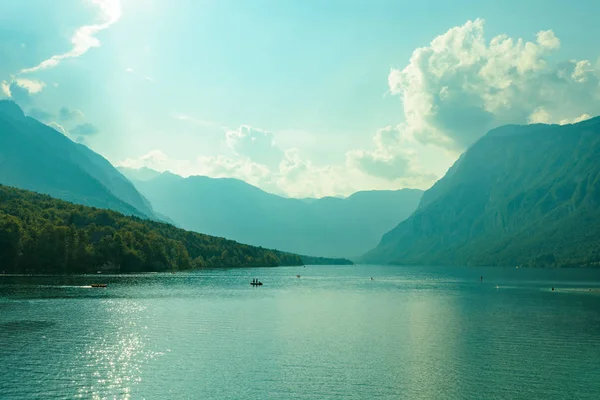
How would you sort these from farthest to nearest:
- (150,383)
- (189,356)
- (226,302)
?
(226,302) → (189,356) → (150,383)

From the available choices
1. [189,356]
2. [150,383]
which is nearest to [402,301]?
[189,356]

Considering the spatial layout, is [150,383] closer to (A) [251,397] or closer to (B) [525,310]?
(A) [251,397]

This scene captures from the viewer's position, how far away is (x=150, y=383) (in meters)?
65.8

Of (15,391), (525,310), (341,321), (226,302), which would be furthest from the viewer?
(226,302)

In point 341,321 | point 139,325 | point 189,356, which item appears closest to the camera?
point 189,356

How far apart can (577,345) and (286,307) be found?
80957 mm

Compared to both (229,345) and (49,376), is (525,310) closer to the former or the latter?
(229,345)

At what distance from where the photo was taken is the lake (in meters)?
64.0

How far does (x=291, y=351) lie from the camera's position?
283ft

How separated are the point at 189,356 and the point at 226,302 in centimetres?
8362

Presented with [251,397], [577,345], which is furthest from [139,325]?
[577,345]

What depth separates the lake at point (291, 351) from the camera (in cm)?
6400

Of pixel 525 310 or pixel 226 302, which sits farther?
pixel 226 302

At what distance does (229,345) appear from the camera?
90812 millimetres
